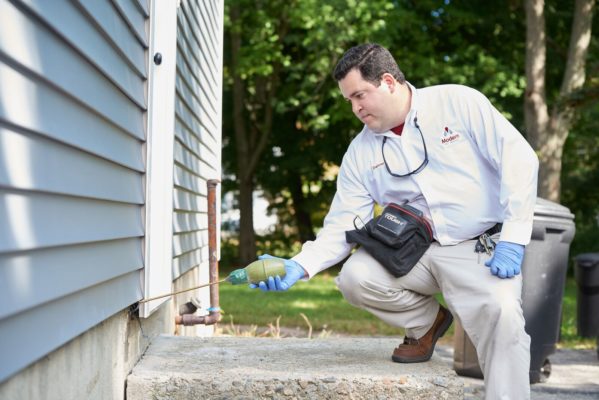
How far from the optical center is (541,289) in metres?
6.18

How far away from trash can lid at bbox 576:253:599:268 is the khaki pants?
11.5ft

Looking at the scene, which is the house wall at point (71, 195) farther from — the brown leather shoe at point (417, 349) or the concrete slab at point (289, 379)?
the brown leather shoe at point (417, 349)

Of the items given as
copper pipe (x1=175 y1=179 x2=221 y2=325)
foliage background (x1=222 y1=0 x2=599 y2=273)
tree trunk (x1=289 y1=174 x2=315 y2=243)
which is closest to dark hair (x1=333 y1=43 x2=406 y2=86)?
copper pipe (x1=175 y1=179 x2=221 y2=325)

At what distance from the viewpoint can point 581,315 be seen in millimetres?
7445

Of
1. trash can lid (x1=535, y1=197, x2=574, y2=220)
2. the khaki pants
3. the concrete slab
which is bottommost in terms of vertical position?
the concrete slab

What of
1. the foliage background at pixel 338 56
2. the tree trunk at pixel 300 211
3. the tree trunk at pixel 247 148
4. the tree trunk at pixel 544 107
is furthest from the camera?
the tree trunk at pixel 300 211

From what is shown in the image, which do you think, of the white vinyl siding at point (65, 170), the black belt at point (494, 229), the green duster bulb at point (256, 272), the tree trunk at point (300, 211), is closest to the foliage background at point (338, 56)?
the tree trunk at point (300, 211)

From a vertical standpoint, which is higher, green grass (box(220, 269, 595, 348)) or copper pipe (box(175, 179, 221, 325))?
copper pipe (box(175, 179, 221, 325))

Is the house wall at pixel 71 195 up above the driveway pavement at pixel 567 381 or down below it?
above

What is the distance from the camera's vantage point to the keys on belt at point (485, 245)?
13.1 feet

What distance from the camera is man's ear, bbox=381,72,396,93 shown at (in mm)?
4031

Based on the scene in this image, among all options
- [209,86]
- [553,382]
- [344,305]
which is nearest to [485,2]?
[344,305]

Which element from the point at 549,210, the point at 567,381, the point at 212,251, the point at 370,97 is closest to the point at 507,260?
the point at 370,97

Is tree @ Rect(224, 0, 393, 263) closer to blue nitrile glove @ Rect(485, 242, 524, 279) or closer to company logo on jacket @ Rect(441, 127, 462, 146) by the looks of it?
company logo on jacket @ Rect(441, 127, 462, 146)
